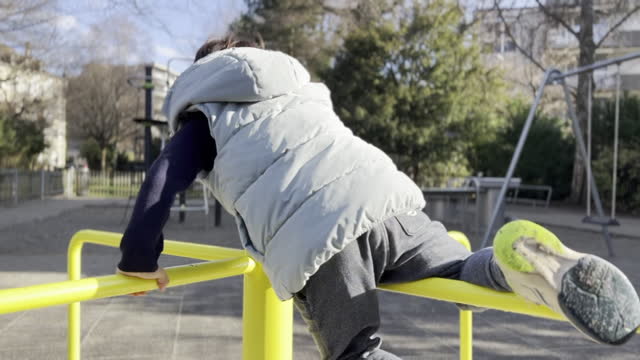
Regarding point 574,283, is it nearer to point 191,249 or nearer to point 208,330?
point 191,249

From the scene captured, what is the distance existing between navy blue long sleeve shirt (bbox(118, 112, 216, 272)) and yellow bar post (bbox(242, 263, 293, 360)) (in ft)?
0.87

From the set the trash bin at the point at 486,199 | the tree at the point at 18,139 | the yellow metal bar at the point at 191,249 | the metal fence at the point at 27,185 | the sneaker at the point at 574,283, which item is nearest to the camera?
the sneaker at the point at 574,283

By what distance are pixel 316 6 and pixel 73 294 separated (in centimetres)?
1736

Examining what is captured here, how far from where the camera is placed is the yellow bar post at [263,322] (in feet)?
4.89

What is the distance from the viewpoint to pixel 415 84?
16.2 meters

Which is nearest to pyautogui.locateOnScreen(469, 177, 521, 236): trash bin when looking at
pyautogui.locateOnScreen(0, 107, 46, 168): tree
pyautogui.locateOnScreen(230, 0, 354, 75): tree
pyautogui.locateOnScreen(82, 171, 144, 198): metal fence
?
pyautogui.locateOnScreen(230, 0, 354, 75): tree

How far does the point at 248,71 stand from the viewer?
1.43 metres

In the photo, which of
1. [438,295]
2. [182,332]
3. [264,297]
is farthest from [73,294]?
[182,332]

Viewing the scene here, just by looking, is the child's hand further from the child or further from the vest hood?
the vest hood

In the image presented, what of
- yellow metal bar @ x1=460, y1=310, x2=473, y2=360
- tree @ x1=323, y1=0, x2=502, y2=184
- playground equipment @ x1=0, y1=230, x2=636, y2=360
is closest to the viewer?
playground equipment @ x1=0, y1=230, x2=636, y2=360

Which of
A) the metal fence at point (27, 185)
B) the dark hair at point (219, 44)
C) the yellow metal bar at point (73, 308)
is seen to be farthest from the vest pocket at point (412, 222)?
the metal fence at point (27, 185)

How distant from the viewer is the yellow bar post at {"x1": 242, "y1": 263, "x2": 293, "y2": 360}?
1489mm

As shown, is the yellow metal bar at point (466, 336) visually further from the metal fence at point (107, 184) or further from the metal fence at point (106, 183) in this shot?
the metal fence at point (106, 183)

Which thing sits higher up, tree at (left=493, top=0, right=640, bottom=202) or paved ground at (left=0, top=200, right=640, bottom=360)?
tree at (left=493, top=0, right=640, bottom=202)
